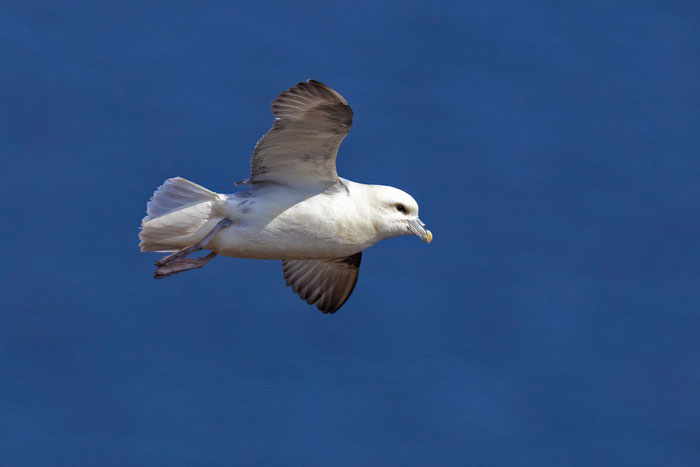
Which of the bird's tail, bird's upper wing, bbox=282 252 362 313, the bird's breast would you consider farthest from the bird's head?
bird's upper wing, bbox=282 252 362 313

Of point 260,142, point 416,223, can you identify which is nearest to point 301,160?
point 260,142

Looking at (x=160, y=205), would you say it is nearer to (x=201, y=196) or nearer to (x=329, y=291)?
(x=201, y=196)

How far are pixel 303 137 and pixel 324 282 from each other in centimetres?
178

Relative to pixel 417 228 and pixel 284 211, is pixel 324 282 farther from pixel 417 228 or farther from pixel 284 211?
pixel 284 211

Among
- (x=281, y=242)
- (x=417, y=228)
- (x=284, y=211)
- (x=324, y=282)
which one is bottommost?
(x=281, y=242)

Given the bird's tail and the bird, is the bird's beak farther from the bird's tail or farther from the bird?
the bird's tail

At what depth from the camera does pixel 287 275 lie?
33.2ft

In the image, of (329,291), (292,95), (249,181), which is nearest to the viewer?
(292,95)

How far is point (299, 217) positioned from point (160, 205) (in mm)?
928

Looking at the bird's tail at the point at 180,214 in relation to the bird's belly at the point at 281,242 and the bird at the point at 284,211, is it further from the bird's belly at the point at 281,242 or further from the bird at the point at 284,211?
the bird's belly at the point at 281,242

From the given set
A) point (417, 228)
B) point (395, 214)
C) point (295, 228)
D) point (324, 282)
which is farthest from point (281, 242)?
point (324, 282)

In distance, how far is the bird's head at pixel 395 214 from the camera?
8.77 m

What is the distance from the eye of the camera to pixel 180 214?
8.76 metres

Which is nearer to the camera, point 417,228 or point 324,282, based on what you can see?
point 417,228
